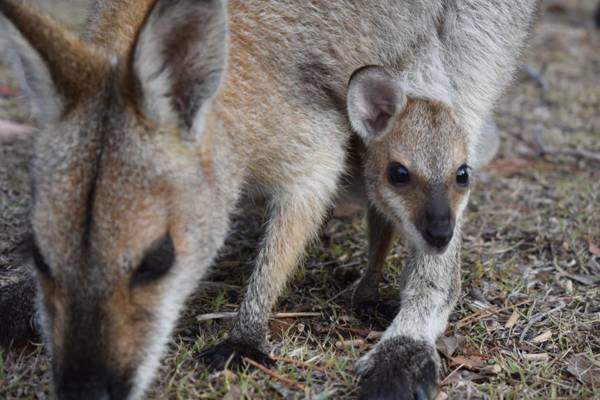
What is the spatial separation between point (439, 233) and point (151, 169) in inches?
58.1

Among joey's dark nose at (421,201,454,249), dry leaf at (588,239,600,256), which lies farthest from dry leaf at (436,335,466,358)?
dry leaf at (588,239,600,256)

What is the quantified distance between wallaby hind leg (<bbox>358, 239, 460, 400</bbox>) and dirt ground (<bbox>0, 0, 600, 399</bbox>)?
3.8 inches

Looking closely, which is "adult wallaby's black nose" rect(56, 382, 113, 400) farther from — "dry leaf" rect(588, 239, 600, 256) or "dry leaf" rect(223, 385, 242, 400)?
"dry leaf" rect(588, 239, 600, 256)

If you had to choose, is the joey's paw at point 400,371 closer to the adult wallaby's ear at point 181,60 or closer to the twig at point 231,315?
the twig at point 231,315

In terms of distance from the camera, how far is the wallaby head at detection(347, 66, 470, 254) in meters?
3.80

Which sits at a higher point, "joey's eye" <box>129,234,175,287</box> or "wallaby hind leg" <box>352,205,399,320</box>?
"joey's eye" <box>129,234,175,287</box>

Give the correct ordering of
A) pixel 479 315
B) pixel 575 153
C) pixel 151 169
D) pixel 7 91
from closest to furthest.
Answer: pixel 151 169
pixel 479 315
pixel 575 153
pixel 7 91

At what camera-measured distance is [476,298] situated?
4.38 metres

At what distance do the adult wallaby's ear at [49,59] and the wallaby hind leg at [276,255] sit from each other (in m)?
1.24

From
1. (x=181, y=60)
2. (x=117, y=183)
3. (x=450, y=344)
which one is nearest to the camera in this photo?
(x=117, y=183)

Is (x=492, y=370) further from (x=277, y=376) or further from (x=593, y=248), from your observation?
(x=593, y=248)

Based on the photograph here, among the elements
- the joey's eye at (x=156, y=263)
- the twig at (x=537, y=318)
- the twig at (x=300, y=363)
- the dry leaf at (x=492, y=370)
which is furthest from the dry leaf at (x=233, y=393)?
the twig at (x=537, y=318)

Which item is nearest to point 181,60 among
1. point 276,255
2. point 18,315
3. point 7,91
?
point 276,255

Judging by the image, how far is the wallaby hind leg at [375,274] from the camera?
4191mm
